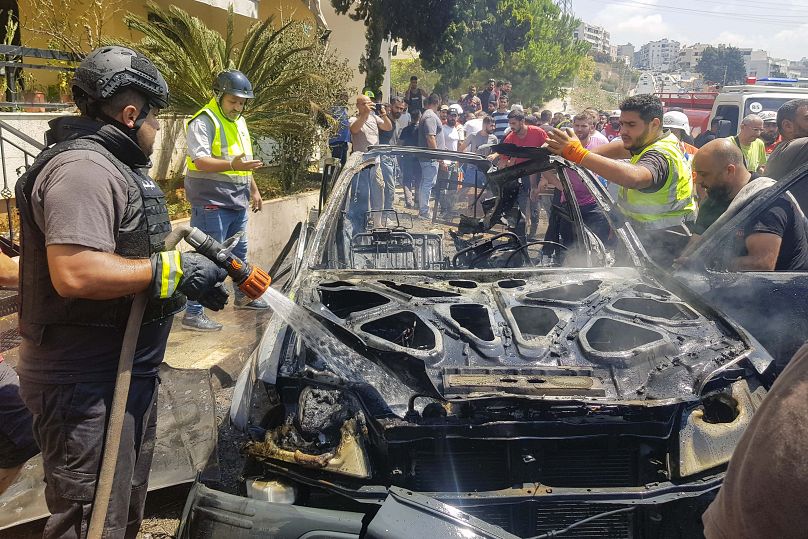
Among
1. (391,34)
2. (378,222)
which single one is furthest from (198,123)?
(391,34)

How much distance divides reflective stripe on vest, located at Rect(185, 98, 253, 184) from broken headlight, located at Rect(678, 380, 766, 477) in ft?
12.9

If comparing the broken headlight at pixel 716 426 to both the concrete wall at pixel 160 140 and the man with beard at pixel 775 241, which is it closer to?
the man with beard at pixel 775 241

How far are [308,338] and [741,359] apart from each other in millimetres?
1696

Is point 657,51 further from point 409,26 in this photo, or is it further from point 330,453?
point 330,453

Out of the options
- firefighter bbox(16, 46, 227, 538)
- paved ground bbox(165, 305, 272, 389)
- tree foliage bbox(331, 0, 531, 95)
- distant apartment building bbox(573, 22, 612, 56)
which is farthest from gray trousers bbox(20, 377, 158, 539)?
distant apartment building bbox(573, 22, 612, 56)

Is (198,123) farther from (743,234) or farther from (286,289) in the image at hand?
(743,234)

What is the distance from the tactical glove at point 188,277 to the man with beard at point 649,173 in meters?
2.38

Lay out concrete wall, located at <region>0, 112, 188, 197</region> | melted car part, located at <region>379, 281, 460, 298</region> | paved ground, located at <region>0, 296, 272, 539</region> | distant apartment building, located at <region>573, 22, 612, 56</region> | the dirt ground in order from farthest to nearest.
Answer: distant apartment building, located at <region>573, 22, 612, 56</region>
concrete wall, located at <region>0, 112, 188, 197</region>
melted car part, located at <region>379, 281, 460, 298</region>
paved ground, located at <region>0, 296, 272, 539</region>
the dirt ground

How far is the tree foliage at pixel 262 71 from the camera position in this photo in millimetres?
7477

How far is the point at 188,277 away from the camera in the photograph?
2174 millimetres

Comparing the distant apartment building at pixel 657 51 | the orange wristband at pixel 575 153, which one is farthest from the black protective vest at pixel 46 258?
the distant apartment building at pixel 657 51

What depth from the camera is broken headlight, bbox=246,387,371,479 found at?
2254 mm

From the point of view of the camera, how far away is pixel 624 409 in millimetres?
2225

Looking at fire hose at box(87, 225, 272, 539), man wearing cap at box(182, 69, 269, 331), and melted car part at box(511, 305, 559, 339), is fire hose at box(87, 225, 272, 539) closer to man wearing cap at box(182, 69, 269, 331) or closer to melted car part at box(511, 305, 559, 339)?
melted car part at box(511, 305, 559, 339)
